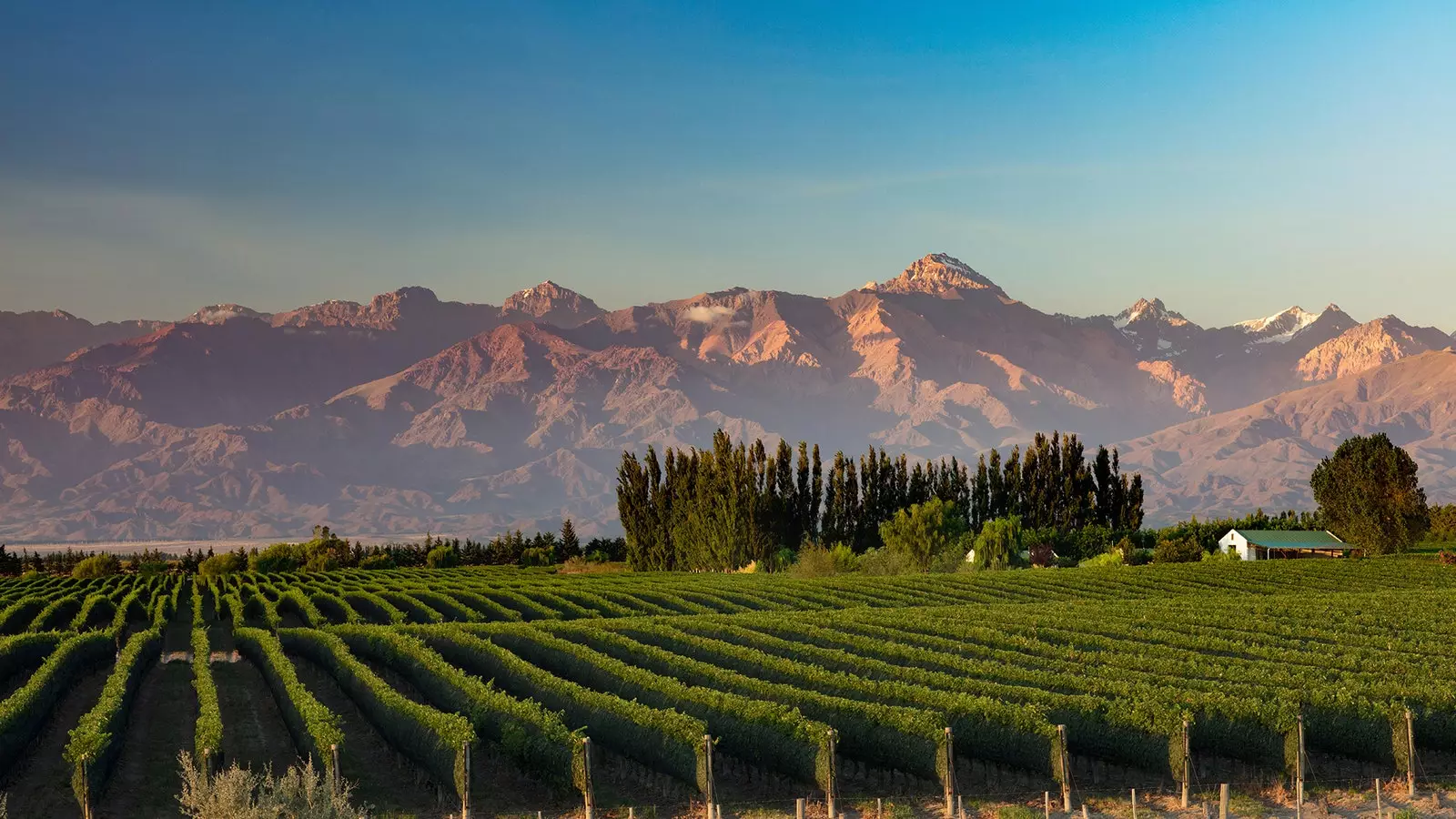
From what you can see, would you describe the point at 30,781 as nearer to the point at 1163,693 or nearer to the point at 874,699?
the point at 874,699

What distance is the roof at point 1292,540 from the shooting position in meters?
115

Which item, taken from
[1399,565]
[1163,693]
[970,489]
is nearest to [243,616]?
[1163,693]

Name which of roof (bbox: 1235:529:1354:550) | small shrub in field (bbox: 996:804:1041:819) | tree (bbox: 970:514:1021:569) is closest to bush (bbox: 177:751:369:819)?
small shrub in field (bbox: 996:804:1041:819)

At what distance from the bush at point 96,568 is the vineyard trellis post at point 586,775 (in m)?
110

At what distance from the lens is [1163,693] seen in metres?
33.2

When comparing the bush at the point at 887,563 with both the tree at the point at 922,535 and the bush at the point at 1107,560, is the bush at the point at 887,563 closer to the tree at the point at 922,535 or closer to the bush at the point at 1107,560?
the tree at the point at 922,535

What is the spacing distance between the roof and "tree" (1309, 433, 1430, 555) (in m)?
1.39

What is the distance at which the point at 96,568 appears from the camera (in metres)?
130

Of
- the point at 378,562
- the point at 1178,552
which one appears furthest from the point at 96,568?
the point at 1178,552

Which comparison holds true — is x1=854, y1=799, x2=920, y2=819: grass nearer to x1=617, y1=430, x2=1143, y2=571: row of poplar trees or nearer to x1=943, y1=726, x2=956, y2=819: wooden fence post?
x1=943, y1=726, x2=956, y2=819: wooden fence post

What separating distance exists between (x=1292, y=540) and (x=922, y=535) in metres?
35.0

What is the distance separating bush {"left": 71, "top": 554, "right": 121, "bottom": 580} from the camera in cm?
12706

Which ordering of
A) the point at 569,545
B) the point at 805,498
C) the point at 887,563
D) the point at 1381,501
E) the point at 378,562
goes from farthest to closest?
the point at 569,545, the point at 378,562, the point at 805,498, the point at 1381,501, the point at 887,563

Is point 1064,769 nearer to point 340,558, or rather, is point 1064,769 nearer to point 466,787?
point 466,787
